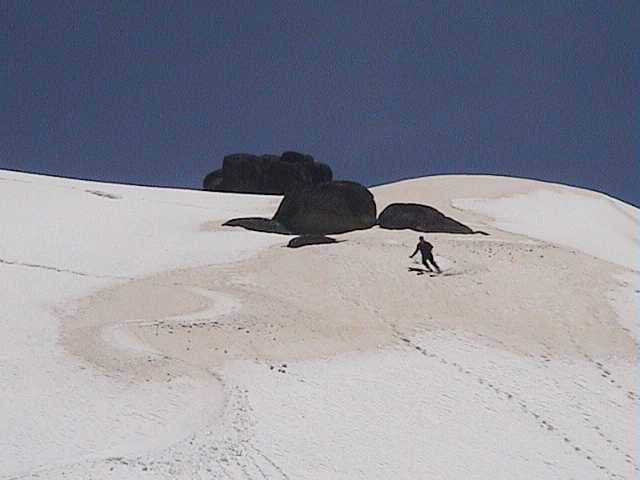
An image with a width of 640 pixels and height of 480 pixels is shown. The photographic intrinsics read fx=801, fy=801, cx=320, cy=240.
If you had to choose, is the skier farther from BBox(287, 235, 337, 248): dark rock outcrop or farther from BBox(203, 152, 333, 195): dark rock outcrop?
BBox(203, 152, 333, 195): dark rock outcrop

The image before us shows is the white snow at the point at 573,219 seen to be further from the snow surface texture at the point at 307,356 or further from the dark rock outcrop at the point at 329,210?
the dark rock outcrop at the point at 329,210

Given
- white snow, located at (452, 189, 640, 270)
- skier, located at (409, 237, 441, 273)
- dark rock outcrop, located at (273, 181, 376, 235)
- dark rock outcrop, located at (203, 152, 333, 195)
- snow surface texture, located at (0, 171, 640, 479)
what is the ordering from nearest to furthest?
snow surface texture, located at (0, 171, 640, 479)
skier, located at (409, 237, 441, 273)
dark rock outcrop, located at (273, 181, 376, 235)
white snow, located at (452, 189, 640, 270)
dark rock outcrop, located at (203, 152, 333, 195)

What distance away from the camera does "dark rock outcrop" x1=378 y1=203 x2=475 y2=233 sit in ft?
87.7

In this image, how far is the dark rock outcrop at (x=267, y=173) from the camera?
47062mm

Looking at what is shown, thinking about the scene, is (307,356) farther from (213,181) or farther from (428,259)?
(213,181)

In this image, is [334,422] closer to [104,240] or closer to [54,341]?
[54,341]

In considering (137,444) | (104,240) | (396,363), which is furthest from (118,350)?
(104,240)

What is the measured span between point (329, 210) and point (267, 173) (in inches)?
817

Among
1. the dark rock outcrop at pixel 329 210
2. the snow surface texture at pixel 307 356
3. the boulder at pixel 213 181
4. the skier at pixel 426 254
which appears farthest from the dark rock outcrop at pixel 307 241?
the boulder at pixel 213 181

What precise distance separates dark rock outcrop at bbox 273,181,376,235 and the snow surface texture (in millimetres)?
2100

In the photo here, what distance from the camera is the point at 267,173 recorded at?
156ft

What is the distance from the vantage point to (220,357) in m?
13.3

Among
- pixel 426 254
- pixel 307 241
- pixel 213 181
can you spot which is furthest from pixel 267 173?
pixel 426 254

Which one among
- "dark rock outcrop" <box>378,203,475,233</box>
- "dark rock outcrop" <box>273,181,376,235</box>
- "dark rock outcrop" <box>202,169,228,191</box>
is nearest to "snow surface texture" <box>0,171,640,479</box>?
"dark rock outcrop" <box>378,203,475,233</box>
